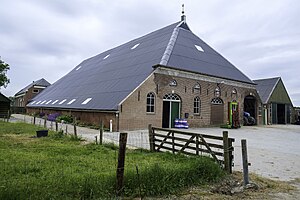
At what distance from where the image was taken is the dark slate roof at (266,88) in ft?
103

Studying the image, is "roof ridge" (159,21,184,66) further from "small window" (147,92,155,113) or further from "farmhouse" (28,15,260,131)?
"small window" (147,92,155,113)

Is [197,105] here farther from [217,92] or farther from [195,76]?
[217,92]

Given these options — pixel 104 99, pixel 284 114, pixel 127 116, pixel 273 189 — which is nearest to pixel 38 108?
pixel 104 99

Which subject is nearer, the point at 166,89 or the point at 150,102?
the point at 150,102

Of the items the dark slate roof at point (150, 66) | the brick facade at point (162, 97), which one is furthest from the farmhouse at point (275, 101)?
the brick facade at point (162, 97)

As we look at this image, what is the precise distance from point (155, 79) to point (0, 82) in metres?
16.6

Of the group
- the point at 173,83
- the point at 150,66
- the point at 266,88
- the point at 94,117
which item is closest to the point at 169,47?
the point at 150,66

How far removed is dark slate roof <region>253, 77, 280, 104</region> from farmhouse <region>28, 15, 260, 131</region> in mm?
5882

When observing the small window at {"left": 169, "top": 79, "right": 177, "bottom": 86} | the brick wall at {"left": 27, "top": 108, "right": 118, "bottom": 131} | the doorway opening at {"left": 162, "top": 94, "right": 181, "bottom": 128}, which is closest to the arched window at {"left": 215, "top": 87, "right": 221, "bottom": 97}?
the doorway opening at {"left": 162, "top": 94, "right": 181, "bottom": 128}

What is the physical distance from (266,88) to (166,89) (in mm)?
21323

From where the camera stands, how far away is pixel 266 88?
109 ft

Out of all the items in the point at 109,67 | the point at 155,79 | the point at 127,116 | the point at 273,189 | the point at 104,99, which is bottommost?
the point at 273,189

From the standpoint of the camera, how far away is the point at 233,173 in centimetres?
590

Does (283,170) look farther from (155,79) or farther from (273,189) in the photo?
(155,79)
